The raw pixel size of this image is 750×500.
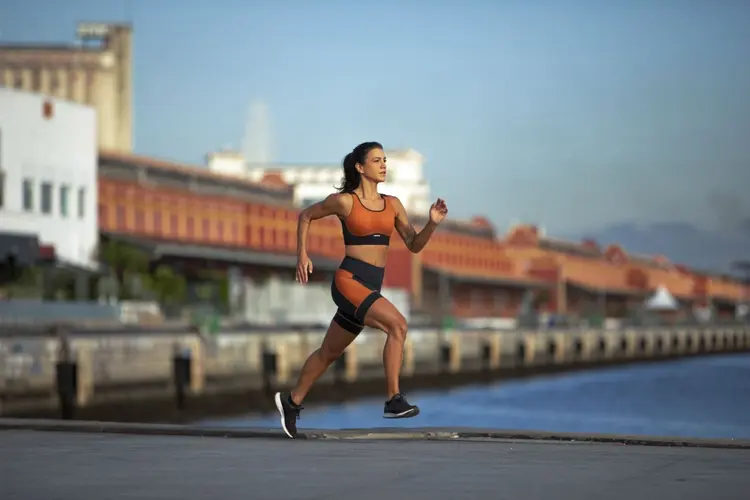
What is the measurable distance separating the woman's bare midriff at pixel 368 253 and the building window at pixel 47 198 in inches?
2099

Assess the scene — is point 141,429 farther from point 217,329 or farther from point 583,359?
point 583,359

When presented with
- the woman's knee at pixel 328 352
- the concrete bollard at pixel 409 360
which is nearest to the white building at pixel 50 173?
the concrete bollard at pixel 409 360

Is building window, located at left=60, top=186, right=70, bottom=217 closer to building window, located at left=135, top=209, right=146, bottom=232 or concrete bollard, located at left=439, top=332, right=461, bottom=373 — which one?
concrete bollard, located at left=439, top=332, right=461, bottom=373

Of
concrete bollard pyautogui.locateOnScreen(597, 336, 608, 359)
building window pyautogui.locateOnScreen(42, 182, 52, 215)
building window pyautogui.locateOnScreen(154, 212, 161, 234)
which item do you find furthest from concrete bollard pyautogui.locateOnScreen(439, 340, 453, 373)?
concrete bollard pyautogui.locateOnScreen(597, 336, 608, 359)

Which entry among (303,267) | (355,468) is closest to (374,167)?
(303,267)

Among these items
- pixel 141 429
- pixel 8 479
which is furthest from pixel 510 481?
pixel 141 429

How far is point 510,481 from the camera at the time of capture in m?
8.20

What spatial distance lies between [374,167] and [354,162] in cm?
16

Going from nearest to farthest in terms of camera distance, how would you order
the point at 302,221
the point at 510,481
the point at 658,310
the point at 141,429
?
1. the point at 510,481
2. the point at 302,221
3. the point at 141,429
4. the point at 658,310

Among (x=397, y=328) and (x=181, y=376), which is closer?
(x=397, y=328)

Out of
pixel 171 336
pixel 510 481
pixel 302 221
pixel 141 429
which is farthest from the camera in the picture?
pixel 171 336

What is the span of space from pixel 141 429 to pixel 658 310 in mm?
150291

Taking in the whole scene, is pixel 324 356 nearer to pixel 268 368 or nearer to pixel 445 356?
pixel 268 368

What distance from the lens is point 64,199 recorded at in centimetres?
6494
